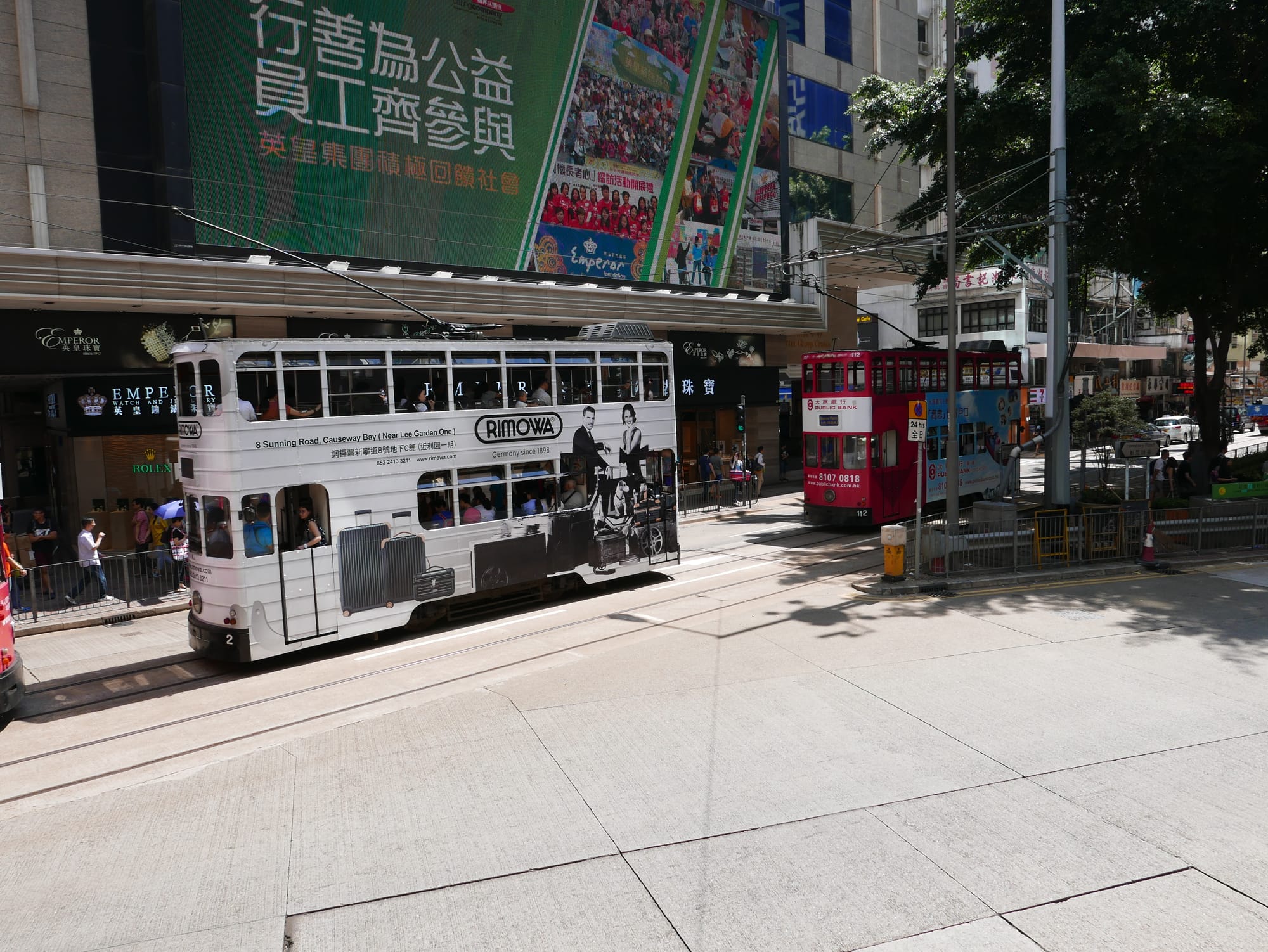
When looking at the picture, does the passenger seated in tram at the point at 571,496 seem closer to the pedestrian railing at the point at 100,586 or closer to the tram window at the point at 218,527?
the tram window at the point at 218,527

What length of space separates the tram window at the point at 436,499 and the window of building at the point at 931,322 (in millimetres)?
43972

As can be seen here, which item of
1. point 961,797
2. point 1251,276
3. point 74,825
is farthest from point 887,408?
point 74,825

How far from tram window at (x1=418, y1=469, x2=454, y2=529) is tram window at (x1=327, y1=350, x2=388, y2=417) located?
4.08ft

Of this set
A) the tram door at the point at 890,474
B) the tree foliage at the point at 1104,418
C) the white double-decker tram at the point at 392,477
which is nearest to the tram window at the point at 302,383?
the white double-decker tram at the point at 392,477

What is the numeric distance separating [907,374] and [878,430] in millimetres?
1804

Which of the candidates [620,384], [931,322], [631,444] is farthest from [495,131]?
[931,322]

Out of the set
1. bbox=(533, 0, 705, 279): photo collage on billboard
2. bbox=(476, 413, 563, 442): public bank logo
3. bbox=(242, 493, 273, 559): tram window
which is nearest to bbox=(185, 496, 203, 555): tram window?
bbox=(242, 493, 273, 559): tram window

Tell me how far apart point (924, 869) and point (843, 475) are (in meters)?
15.7

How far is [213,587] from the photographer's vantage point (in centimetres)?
1149

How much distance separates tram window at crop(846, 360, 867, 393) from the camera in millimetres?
A: 20438

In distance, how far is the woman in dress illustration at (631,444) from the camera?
15805 mm

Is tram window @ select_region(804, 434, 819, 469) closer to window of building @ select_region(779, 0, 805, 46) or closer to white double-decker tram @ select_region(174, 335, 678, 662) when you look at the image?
white double-decker tram @ select_region(174, 335, 678, 662)

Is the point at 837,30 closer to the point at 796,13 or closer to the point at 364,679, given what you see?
the point at 796,13

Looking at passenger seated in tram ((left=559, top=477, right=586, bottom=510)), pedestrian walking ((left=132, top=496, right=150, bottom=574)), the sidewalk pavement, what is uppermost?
passenger seated in tram ((left=559, top=477, right=586, bottom=510))
